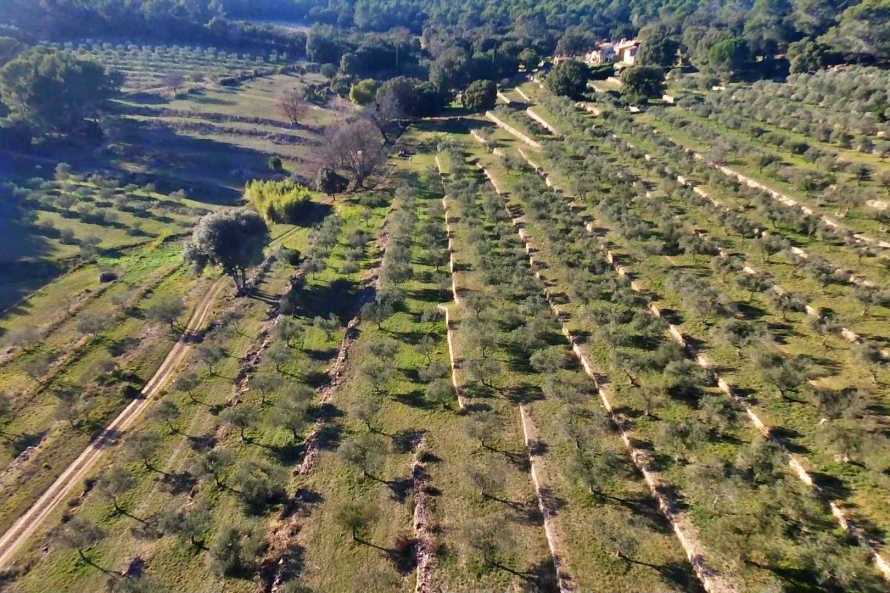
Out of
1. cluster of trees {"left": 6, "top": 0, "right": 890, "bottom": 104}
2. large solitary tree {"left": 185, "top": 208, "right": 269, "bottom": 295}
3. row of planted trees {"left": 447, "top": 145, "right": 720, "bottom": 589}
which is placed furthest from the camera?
cluster of trees {"left": 6, "top": 0, "right": 890, "bottom": 104}

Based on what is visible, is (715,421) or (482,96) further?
(482,96)

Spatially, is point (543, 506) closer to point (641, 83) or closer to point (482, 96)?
point (641, 83)

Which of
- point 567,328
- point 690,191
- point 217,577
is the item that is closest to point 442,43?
point 690,191

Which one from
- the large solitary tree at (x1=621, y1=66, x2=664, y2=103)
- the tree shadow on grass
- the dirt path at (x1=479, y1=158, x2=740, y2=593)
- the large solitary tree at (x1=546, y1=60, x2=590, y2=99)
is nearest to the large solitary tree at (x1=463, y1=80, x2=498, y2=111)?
the large solitary tree at (x1=546, y1=60, x2=590, y2=99)

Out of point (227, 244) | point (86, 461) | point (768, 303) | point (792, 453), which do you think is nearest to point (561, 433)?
point (792, 453)

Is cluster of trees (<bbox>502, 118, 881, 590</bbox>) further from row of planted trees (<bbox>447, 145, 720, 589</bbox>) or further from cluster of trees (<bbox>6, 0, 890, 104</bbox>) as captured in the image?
cluster of trees (<bbox>6, 0, 890, 104</bbox>)

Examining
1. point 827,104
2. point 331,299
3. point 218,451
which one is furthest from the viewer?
point 827,104

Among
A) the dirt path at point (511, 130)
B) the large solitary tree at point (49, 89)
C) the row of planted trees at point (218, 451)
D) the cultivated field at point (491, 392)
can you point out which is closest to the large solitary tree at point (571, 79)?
the dirt path at point (511, 130)
